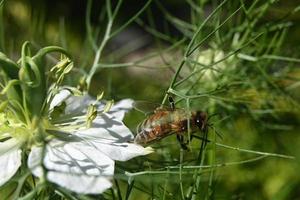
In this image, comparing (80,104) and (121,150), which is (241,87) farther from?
(121,150)

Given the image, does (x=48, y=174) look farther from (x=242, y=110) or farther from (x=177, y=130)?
(x=242, y=110)

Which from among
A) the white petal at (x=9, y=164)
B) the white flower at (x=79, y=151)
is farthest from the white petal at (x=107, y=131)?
the white petal at (x=9, y=164)

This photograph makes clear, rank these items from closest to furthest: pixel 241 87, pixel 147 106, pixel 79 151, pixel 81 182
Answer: pixel 81 182
pixel 79 151
pixel 147 106
pixel 241 87

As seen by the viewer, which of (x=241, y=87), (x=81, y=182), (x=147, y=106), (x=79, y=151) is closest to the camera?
(x=81, y=182)

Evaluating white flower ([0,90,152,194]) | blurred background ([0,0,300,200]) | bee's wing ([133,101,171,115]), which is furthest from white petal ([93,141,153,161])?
blurred background ([0,0,300,200])

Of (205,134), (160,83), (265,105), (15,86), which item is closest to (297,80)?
(265,105)

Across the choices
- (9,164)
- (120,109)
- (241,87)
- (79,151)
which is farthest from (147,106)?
(241,87)

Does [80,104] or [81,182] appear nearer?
[81,182]
